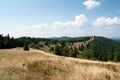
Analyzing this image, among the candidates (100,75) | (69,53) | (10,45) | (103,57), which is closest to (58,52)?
(69,53)

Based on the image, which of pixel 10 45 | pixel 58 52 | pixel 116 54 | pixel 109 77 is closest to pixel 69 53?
pixel 58 52

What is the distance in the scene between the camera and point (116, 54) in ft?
346

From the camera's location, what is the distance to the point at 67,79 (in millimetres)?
8758

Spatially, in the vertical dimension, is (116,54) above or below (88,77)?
below

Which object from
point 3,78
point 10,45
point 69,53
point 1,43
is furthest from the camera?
point 69,53

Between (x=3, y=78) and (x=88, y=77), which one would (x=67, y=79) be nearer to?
(x=88, y=77)

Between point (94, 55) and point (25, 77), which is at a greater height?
point (25, 77)

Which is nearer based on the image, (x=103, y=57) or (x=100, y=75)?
(x=100, y=75)

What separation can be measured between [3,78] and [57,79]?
230cm

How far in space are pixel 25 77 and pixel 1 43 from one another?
88.4m

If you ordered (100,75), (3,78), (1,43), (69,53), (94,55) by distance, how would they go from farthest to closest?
(94,55)
(69,53)
(1,43)
(100,75)
(3,78)

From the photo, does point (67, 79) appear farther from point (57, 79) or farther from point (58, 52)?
point (58, 52)

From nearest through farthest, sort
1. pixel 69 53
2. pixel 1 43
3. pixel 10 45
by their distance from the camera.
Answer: pixel 1 43, pixel 10 45, pixel 69 53

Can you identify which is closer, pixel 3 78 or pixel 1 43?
pixel 3 78
